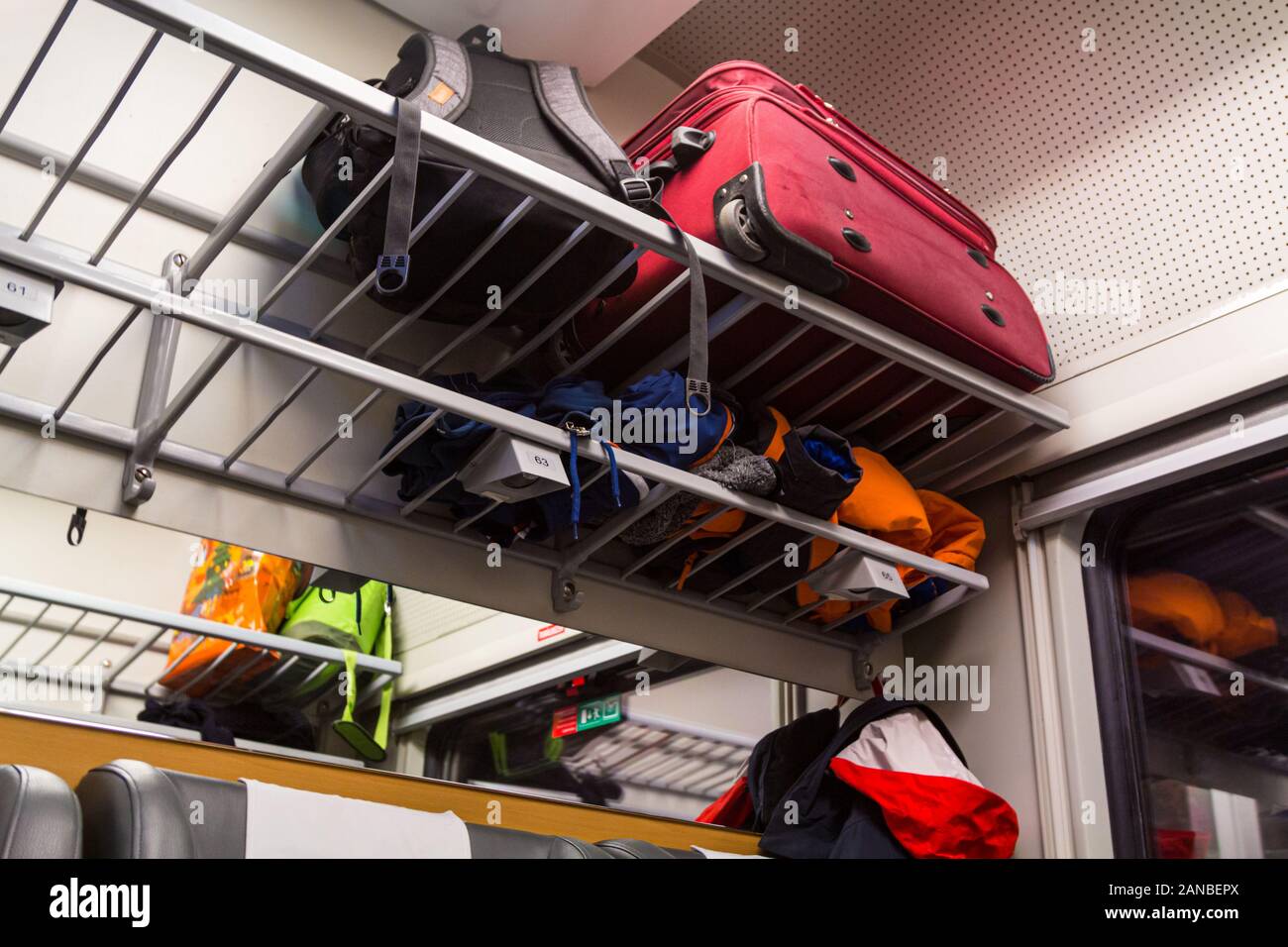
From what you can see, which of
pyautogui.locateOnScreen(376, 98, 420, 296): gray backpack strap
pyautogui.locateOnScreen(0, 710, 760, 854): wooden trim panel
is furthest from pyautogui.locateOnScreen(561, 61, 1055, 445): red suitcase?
pyautogui.locateOnScreen(0, 710, 760, 854): wooden trim panel

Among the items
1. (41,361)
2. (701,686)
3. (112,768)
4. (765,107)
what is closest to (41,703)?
(41,361)

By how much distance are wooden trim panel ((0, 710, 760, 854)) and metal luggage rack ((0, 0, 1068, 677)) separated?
0.34m

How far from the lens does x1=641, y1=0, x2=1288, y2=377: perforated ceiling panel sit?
6.90ft

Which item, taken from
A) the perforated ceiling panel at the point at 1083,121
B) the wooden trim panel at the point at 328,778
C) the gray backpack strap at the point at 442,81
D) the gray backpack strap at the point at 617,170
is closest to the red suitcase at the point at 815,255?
the gray backpack strap at the point at 617,170

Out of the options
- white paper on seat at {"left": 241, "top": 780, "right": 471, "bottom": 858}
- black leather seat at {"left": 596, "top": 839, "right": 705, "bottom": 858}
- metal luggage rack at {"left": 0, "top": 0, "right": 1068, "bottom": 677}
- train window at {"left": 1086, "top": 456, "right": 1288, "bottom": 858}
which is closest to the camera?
white paper on seat at {"left": 241, "top": 780, "right": 471, "bottom": 858}

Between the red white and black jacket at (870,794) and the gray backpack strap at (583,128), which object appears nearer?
the gray backpack strap at (583,128)

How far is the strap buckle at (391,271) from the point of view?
130cm

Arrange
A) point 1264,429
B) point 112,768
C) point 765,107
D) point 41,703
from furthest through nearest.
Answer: point 1264,429 < point 765,107 < point 41,703 < point 112,768

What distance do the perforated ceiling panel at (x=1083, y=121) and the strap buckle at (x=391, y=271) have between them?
1464 mm

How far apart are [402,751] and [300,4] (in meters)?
1.34

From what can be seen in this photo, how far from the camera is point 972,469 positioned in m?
2.27

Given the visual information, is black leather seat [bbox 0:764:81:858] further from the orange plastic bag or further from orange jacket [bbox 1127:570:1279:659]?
orange jacket [bbox 1127:570:1279:659]

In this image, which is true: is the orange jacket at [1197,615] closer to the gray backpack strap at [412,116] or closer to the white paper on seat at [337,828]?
the white paper on seat at [337,828]
